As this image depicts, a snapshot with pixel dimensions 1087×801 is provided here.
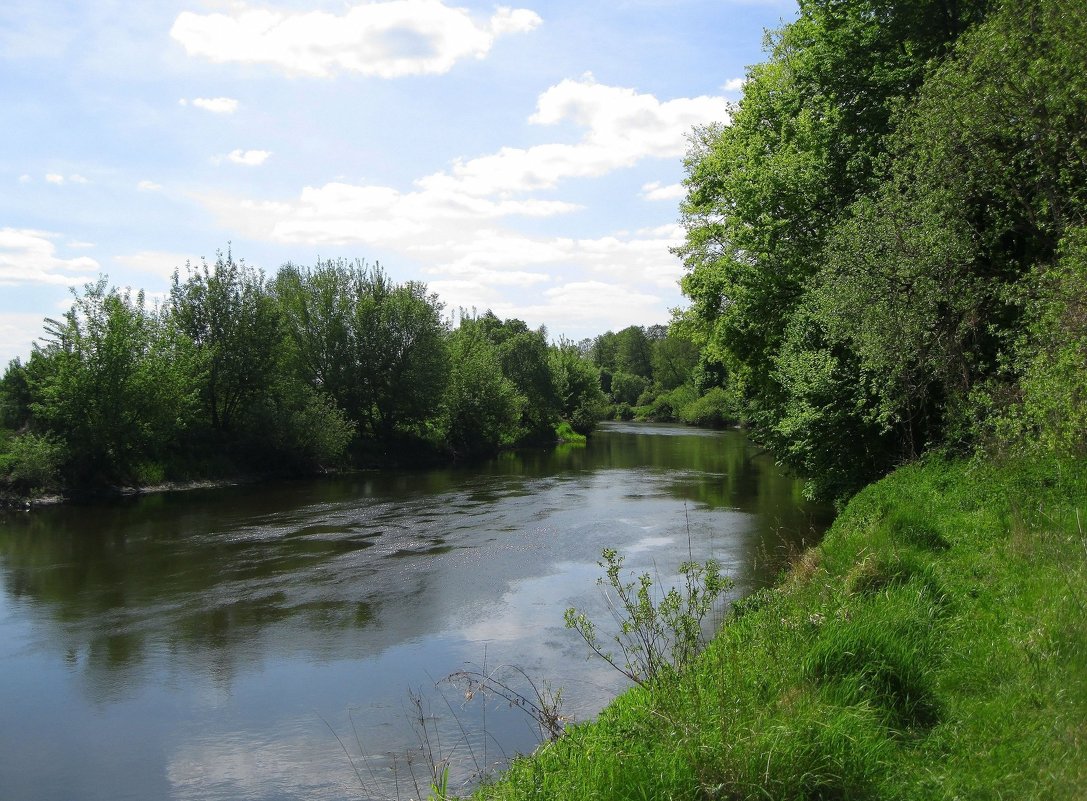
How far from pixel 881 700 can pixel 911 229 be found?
32.5 feet

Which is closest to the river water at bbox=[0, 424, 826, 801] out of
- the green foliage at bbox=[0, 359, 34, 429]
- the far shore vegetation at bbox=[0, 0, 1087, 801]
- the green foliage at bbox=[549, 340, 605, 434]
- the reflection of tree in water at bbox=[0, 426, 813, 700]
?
the reflection of tree in water at bbox=[0, 426, 813, 700]

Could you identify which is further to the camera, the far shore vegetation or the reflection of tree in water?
the reflection of tree in water

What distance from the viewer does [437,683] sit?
1083 cm

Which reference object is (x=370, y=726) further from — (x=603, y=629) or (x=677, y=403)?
(x=677, y=403)

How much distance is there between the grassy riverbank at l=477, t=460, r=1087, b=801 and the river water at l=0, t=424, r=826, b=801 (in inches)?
121

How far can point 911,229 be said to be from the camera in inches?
528

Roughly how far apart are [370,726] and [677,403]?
7758 centimetres

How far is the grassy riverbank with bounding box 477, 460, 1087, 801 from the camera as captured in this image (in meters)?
4.61

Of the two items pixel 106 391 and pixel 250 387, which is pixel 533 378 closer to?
pixel 250 387

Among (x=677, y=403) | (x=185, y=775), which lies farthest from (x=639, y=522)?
(x=677, y=403)

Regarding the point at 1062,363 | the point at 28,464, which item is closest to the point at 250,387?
the point at 28,464

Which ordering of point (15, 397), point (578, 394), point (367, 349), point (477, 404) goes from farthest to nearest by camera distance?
1. point (578, 394)
2. point (477, 404)
3. point (367, 349)
4. point (15, 397)

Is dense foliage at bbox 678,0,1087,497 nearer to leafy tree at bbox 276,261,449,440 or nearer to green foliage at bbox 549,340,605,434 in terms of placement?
leafy tree at bbox 276,261,449,440

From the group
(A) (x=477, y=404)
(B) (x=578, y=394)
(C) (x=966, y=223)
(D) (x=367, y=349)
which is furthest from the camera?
(B) (x=578, y=394)
